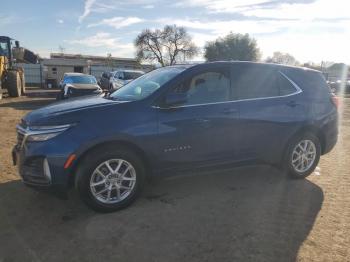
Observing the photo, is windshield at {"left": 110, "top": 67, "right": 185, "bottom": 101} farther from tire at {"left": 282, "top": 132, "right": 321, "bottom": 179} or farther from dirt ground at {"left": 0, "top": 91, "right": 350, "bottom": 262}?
tire at {"left": 282, "top": 132, "right": 321, "bottom": 179}

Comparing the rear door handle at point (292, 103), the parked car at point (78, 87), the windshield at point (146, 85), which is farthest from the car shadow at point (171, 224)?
the parked car at point (78, 87)

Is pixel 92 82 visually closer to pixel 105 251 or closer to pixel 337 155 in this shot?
pixel 337 155

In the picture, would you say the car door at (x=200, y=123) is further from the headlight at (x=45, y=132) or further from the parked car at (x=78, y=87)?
the parked car at (x=78, y=87)

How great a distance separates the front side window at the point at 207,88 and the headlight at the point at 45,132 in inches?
57.8

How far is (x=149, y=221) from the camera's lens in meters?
4.10

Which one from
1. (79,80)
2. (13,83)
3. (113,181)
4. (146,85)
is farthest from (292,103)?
(13,83)

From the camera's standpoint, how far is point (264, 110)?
5.16 metres

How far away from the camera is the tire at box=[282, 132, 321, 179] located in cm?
553

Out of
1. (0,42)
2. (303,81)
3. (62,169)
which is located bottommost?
(62,169)

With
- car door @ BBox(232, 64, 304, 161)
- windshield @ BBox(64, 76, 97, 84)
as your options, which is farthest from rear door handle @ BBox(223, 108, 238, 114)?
windshield @ BBox(64, 76, 97, 84)

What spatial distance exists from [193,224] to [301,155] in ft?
8.16

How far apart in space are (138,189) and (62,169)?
955 millimetres

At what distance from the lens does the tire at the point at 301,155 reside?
218 inches

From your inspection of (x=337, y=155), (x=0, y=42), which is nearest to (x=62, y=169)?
(x=337, y=155)
